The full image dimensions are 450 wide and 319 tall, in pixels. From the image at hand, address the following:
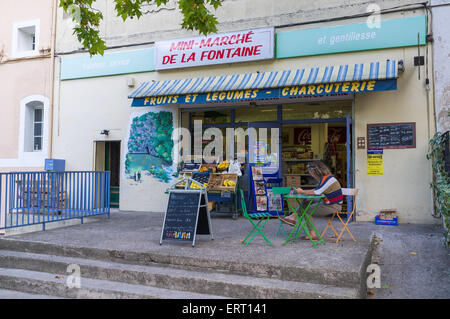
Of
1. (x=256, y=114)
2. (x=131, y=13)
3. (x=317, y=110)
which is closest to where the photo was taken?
(x=131, y=13)

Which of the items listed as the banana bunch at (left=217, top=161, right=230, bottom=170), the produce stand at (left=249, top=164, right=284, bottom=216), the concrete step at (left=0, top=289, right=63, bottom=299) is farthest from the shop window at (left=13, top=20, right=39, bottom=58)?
the concrete step at (left=0, top=289, right=63, bottom=299)

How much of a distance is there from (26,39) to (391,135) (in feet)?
36.8

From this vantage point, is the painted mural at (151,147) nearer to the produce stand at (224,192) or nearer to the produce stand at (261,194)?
the produce stand at (224,192)

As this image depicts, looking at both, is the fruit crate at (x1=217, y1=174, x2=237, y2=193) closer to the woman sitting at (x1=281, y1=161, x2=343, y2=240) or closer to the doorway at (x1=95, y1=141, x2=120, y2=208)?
the woman sitting at (x1=281, y1=161, x2=343, y2=240)

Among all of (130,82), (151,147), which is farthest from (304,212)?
(130,82)

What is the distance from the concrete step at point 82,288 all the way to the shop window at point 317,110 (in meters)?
5.94

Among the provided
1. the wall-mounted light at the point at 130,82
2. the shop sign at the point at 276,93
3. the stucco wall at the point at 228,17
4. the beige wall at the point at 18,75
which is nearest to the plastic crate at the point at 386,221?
the shop sign at the point at 276,93

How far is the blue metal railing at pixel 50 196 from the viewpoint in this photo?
22.4 feet

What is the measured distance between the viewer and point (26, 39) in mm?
12531

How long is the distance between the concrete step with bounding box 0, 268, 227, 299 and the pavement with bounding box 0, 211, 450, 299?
0.66 metres

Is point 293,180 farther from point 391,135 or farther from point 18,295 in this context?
point 18,295

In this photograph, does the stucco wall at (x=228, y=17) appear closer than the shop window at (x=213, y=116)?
Yes

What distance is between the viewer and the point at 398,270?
4973mm
